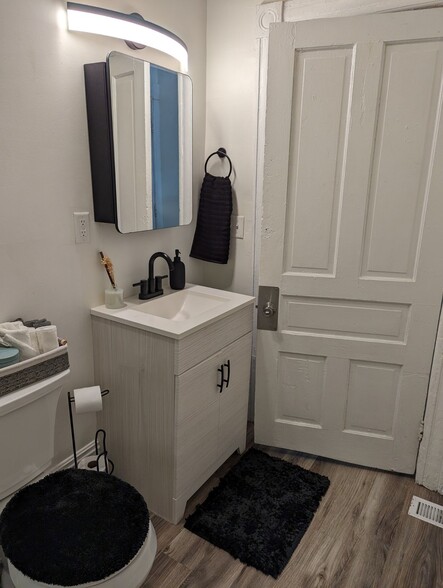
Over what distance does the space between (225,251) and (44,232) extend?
98 centimetres

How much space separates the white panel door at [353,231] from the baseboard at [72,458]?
33.4 inches

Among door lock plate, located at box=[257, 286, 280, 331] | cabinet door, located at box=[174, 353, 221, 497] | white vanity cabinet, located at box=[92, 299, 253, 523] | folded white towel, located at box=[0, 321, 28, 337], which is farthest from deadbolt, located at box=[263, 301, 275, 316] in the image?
folded white towel, located at box=[0, 321, 28, 337]

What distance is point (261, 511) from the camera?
5.85 ft

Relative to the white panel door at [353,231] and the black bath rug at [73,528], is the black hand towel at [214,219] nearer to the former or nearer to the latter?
the white panel door at [353,231]

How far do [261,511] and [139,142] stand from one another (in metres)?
1.66

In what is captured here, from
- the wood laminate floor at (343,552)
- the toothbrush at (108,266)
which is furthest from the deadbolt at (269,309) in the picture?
the wood laminate floor at (343,552)

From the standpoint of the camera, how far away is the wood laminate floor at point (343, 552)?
A: 1498mm

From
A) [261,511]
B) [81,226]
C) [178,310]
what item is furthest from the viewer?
[178,310]

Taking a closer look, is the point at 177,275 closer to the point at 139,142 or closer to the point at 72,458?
the point at 139,142

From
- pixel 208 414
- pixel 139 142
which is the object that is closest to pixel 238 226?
pixel 139 142

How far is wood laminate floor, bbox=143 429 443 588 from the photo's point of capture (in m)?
1.50

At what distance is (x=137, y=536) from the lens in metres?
1.12

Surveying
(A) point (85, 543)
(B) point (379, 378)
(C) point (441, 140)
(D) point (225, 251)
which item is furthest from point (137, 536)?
(C) point (441, 140)

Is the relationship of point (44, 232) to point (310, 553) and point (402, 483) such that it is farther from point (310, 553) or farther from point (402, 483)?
point (402, 483)
